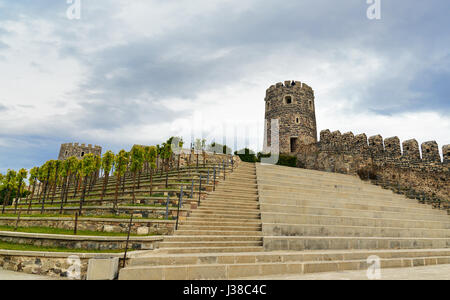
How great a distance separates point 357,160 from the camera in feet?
60.2

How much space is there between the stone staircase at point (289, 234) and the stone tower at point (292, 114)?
1279cm

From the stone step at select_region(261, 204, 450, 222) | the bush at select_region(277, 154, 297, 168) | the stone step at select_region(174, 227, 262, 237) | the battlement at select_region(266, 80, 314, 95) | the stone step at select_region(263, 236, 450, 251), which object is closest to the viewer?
the stone step at select_region(263, 236, 450, 251)

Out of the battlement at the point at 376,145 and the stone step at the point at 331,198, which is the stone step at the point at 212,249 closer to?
the stone step at the point at 331,198

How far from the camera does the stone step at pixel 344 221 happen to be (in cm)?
800

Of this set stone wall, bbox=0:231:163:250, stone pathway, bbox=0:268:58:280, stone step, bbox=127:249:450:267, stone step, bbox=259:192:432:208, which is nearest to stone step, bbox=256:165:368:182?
stone step, bbox=259:192:432:208

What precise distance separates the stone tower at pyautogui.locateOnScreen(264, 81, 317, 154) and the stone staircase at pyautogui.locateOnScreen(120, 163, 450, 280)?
42.0ft

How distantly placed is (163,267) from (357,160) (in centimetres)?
1746

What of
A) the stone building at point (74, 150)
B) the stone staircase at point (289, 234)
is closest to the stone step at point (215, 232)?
the stone staircase at point (289, 234)

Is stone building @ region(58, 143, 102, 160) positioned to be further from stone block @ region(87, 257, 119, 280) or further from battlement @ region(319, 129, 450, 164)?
stone block @ region(87, 257, 119, 280)

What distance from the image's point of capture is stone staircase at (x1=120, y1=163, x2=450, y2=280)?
523cm
